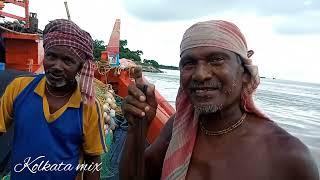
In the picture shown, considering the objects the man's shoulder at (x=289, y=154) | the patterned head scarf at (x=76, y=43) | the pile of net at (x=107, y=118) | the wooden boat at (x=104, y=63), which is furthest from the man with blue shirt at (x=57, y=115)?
the wooden boat at (x=104, y=63)

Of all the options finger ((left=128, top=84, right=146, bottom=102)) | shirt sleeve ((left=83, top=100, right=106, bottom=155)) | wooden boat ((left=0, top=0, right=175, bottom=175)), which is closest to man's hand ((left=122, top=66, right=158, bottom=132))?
finger ((left=128, top=84, right=146, bottom=102))

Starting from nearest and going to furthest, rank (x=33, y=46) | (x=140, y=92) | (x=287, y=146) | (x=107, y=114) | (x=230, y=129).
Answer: (x=140, y=92), (x=287, y=146), (x=230, y=129), (x=107, y=114), (x=33, y=46)

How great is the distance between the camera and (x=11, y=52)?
9.15 m

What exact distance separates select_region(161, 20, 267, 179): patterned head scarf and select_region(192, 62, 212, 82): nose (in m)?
0.09

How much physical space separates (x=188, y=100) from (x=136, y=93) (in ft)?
1.55

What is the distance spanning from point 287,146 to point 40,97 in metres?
1.40

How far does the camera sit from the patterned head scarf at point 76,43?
7.61 feet

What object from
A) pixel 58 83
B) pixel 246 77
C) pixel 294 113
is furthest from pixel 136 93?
pixel 294 113

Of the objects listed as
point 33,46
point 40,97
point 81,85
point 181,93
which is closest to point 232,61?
point 181,93

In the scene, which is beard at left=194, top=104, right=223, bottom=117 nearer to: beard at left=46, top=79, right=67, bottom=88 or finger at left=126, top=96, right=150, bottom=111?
finger at left=126, top=96, right=150, bottom=111

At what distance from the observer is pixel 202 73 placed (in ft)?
5.70

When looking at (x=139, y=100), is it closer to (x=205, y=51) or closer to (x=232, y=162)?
(x=205, y=51)

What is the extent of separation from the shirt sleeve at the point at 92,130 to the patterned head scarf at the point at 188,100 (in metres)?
0.56

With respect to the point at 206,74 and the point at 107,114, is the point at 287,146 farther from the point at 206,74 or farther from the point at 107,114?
the point at 107,114
